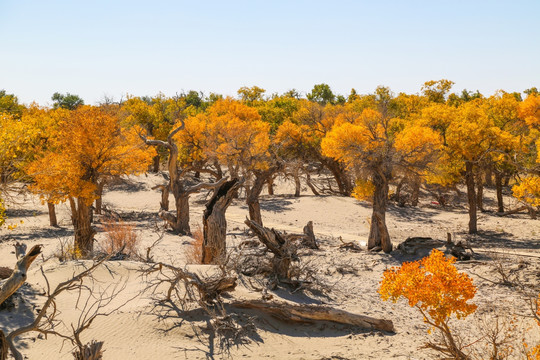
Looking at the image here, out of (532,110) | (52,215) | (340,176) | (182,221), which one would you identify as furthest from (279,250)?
(340,176)

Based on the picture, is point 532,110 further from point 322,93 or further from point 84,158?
point 322,93

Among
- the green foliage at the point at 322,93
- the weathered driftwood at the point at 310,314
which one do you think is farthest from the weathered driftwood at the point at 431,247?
the green foliage at the point at 322,93

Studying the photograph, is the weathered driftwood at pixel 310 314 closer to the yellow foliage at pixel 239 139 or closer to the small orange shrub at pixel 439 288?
the small orange shrub at pixel 439 288

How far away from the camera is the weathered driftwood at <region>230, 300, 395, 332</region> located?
9.98 m

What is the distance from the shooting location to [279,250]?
1211 centimetres

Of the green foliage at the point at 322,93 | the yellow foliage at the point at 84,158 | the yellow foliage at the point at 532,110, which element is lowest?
the yellow foliage at the point at 84,158

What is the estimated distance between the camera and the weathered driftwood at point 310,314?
9.98 metres

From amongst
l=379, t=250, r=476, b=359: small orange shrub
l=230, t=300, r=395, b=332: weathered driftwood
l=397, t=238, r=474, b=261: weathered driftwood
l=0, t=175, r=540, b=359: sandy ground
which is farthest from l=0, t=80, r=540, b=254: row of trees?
l=379, t=250, r=476, b=359: small orange shrub

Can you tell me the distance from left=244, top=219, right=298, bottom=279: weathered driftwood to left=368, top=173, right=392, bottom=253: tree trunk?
27.2ft

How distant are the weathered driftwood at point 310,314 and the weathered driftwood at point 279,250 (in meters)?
1.99

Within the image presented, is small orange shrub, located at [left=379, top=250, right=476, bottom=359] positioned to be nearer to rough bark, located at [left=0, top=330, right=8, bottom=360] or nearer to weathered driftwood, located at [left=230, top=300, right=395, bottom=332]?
weathered driftwood, located at [left=230, top=300, right=395, bottom=332]

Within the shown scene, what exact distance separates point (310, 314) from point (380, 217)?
421 inches

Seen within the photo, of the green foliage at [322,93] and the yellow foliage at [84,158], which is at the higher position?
the green foliage at [322,93]

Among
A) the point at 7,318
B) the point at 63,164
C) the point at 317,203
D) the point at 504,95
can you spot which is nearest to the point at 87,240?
the point at 63,164
